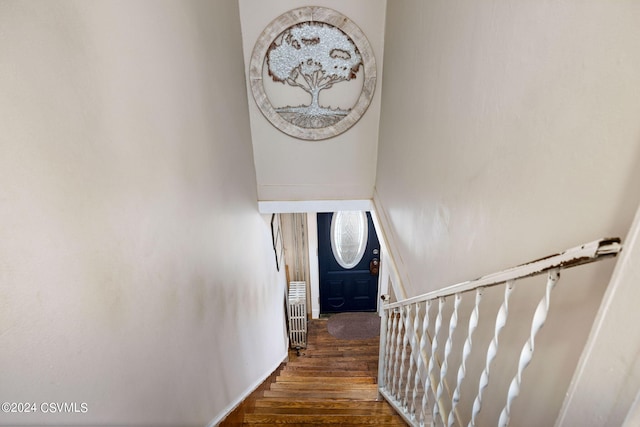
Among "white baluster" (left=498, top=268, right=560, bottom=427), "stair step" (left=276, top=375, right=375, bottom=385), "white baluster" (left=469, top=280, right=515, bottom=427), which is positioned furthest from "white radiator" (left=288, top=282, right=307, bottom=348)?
"white baluster" (left=498, top=268, right=560, bottom=427)

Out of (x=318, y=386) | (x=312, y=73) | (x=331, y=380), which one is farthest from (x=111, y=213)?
(x=331, y=380)

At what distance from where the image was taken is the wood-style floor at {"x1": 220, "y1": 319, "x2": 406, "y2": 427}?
1973mm

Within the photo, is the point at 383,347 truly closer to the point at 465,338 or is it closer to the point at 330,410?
the point at 330,410

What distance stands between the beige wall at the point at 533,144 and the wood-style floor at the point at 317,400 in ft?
3.46

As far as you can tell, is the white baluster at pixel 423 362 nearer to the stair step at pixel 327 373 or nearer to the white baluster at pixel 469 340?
the white baluster at pixel 469 340

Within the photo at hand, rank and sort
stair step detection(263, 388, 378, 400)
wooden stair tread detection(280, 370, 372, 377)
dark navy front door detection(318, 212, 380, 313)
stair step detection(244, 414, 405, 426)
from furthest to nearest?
dark navy front door detection(318, 212, 380, 313) → wooden stair tread detection(280, 370, 372, 377) → stair step detection(263, 388, 378, 400) → stair step detection(244, 414, 405, 426)

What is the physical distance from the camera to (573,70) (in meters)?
0.71

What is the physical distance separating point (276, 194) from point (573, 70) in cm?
267

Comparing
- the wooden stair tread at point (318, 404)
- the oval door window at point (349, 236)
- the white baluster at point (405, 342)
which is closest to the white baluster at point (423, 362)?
the white baluster at point (405, 342)

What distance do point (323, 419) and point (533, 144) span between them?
197 centimetres

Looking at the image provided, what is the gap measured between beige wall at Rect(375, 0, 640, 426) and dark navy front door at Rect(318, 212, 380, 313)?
359cm

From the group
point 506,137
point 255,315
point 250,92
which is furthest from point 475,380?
point 250,92

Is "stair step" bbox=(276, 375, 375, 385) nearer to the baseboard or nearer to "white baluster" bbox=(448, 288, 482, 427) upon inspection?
the baseboard

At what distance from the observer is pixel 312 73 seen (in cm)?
270
